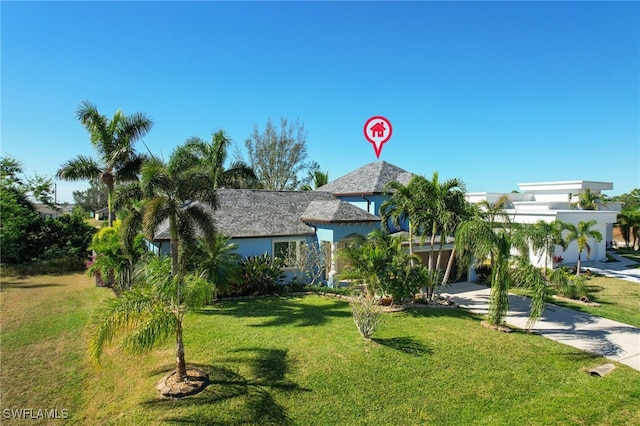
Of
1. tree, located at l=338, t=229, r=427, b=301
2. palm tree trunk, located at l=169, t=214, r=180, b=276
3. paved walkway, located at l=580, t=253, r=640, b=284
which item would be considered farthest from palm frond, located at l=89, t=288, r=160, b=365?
paved walkway, located at l=580, t=253, r=640, b=284

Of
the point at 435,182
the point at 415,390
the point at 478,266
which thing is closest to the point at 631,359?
the point at 415,390

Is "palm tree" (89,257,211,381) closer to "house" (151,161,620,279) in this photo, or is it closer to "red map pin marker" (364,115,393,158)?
"house" (151,161,620,279)

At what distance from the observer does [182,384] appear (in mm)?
9641

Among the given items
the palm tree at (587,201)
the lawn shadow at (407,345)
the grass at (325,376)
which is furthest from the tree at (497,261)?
the palm tree at (587,201)

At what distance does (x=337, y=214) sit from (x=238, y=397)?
45.1ft

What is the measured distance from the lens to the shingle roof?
2150 cm

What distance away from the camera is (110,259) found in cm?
1903

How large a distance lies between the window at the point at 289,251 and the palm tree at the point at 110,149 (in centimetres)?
1209

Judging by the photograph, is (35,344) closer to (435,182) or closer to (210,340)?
(210,340)

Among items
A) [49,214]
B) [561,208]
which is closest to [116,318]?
[561,208]

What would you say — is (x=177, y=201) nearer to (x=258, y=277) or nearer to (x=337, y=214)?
(x=258, y=277)

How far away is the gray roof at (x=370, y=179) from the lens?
25503 millimetres

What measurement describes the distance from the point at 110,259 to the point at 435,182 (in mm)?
17549

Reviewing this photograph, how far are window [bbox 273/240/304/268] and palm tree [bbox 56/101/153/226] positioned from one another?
476 inches
